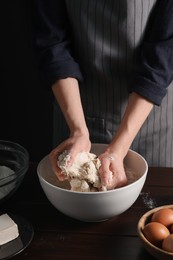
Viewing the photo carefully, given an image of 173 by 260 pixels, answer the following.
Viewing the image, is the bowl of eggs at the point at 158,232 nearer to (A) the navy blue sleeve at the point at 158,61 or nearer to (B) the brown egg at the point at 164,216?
(B) the brown egg at the point at 164,216

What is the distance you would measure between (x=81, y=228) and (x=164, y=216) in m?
0.18

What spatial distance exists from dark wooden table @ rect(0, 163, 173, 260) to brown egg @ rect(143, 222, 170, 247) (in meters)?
0.04

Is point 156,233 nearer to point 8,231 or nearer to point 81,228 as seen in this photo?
point 81,228

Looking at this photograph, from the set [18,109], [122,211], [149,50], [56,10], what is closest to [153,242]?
[122,211]

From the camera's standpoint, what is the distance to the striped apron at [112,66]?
1313 millimetres

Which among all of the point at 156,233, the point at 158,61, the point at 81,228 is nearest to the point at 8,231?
the point at 81,228

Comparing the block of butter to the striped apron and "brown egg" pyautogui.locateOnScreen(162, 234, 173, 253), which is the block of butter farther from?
the striped apron

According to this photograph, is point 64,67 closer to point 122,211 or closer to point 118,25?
point 118,25

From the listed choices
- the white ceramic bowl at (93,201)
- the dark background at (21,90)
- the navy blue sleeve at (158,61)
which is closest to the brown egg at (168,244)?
the white ceramic bowl at (93,201)

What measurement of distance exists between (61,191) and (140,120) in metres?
0.30

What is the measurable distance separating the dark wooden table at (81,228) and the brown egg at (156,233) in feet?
0.13

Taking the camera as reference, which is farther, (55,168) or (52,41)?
(52,41)

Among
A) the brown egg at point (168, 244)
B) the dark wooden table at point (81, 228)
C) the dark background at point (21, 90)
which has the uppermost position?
the brown egg at point (168, 244)

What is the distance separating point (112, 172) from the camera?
1075mm
